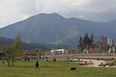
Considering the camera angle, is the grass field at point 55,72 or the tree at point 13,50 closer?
the grass field at point 55,72

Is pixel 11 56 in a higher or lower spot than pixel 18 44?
lower

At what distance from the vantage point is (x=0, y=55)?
126250mm

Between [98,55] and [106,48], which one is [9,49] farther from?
[106,48]

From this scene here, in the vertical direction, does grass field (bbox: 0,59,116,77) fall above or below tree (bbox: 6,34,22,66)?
below

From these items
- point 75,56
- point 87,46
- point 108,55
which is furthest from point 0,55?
point 87,46

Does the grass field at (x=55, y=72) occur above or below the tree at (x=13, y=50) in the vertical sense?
below

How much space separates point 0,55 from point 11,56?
77.5m

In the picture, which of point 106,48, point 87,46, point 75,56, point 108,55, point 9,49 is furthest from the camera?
point 87,46

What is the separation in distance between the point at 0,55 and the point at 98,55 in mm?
67705

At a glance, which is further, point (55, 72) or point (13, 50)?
point (13, 50)

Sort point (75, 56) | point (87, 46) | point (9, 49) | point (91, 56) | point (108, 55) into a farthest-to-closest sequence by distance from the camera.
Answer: point (87, 46)
point (75, 56)
point (91, 56)
point (108, 55)
point (9, 49)

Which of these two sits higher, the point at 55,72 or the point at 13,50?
the point at 13,50

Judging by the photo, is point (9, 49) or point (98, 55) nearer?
point (9, 49)

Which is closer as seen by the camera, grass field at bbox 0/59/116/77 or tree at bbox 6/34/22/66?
grass field at bbox 0/59/116/77
